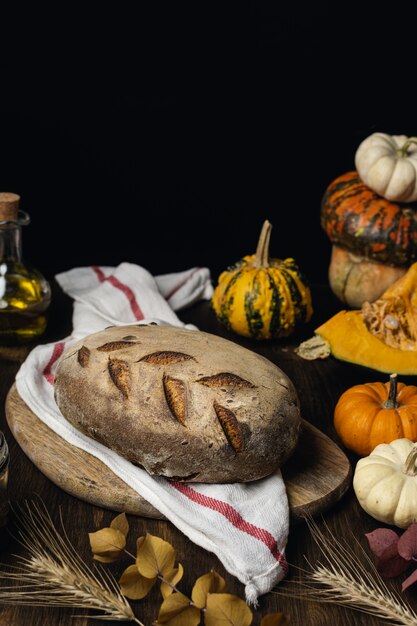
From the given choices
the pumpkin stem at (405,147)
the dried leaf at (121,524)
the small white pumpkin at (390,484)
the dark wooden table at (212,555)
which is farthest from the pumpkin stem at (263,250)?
the dried leaf at (121,524)

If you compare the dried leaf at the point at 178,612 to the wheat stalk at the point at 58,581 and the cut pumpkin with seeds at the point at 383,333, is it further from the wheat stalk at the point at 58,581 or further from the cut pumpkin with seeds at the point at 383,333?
the cut pumpkin with seeds at the point at 383,333

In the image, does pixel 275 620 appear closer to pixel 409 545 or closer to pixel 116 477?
pixel 409 545

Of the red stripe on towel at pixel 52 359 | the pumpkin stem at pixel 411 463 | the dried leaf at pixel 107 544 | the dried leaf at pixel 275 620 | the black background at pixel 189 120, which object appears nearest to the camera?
the dried leaf at pixel 275 620

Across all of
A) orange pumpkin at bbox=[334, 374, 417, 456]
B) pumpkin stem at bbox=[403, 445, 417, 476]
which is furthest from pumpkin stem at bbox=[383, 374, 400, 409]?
pumpkin stem at bbox=[403, 445, 417, 476]

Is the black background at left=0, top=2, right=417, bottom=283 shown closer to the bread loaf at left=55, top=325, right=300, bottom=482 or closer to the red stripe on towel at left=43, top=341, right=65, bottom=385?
the red stripe on towel at left=43, top=341, right=65, bottom=385

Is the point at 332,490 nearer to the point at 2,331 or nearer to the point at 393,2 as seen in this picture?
the point at 2,331

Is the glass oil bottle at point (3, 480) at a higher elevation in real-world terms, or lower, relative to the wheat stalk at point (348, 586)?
higher
